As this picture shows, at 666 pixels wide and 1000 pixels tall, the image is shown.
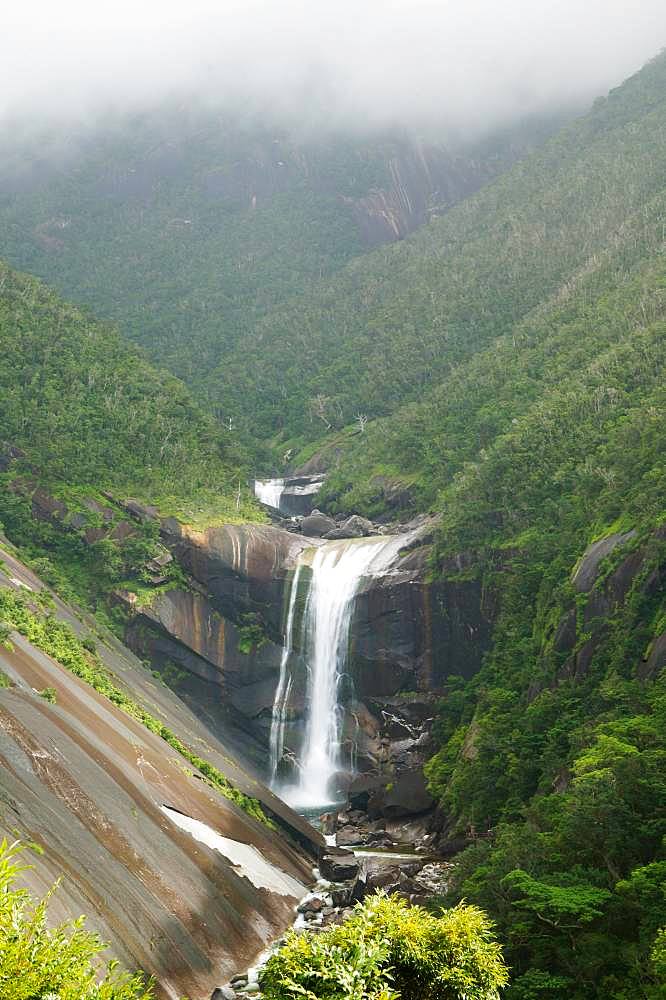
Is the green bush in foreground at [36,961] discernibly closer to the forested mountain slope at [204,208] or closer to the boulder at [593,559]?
the boulder at [593,559]

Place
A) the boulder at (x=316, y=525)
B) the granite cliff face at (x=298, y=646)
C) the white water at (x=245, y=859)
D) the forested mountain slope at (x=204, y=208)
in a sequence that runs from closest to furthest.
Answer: the white water at (x=245, y=859) → the granite cliff face at (x=298, y=646) → the boulder at (x=316, y=525) → the forested mountain slope at (x=204, y=208)

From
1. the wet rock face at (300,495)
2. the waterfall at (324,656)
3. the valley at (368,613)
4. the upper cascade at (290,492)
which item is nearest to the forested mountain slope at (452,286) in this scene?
the valley at (368,613)

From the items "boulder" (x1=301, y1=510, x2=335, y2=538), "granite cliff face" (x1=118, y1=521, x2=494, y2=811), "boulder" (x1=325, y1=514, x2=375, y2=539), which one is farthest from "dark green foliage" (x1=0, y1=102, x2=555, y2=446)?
"granite cliff face" (x1=118, y1=521, x2=494, y2=811)

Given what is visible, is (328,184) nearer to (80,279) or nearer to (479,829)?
(80,279)

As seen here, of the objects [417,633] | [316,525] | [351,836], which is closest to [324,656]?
[417,633]

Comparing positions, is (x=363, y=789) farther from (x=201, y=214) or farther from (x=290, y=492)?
(x=201, y=214)

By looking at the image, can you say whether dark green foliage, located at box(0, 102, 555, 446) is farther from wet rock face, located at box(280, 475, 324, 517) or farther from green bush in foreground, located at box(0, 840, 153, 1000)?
green bush in foreground, located at box(0, 840, 153, 1000)

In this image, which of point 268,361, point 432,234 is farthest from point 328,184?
point 268,361
